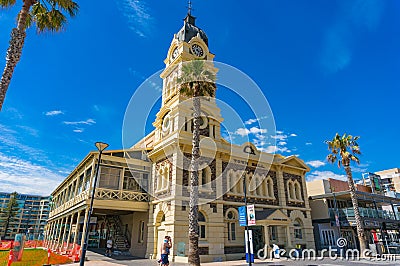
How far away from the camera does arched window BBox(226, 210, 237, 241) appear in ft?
68.0

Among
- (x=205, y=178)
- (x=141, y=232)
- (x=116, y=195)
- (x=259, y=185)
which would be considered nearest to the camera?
(x=116, y=195)

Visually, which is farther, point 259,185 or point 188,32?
point 188,32

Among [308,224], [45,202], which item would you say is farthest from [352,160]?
[45,202]

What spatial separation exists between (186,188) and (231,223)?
4.97m

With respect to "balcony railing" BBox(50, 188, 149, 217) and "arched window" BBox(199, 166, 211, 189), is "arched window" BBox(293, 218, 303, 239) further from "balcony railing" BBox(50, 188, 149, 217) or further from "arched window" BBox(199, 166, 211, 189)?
"balcony railing" BBox(50, 188, 149, 217)

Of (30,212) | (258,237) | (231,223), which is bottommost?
(258,237)

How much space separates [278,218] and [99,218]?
68.6 feet

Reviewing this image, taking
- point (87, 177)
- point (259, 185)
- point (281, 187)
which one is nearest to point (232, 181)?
point (259, 185)

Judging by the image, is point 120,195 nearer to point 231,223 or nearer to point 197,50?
point 231,223

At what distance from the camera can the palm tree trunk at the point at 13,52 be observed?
9.94 m

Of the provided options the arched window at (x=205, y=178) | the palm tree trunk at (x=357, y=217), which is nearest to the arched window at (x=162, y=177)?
the arched window at (x=205, y=178)

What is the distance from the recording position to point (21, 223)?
125m

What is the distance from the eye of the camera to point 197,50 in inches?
1043

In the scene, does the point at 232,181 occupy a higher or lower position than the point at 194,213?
higher
